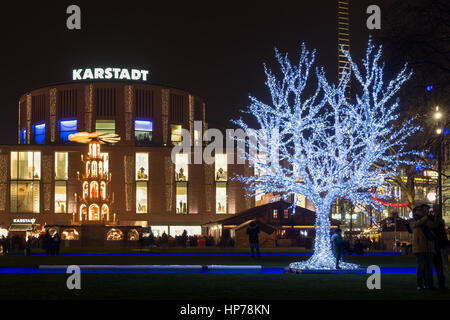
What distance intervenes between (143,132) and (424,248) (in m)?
88.6

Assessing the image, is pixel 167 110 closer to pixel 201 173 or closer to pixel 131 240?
pixel 201 173

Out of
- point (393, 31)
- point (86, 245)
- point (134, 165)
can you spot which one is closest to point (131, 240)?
point (86, 245)

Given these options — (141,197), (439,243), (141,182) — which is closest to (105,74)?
(141,182)

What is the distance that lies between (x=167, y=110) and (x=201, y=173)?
1341 centimetres

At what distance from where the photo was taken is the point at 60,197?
9406 centimetres

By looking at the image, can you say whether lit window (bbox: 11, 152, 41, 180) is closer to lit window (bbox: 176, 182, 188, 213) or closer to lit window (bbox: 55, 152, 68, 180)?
lit window (bbox: 55, 152, 68, 180)

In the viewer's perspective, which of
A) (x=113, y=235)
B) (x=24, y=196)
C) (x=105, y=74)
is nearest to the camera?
(x=113, y=235)

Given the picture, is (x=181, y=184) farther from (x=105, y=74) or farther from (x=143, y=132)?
(x=105, y=74)

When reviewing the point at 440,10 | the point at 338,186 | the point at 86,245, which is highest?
the point at 440,10

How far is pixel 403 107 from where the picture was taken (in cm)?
2345

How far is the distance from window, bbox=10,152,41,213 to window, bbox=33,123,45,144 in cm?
808

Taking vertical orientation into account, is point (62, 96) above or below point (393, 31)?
above

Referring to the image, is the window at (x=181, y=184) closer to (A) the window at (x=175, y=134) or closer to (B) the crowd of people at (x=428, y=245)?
(A) the window at (x=175, y=134)
